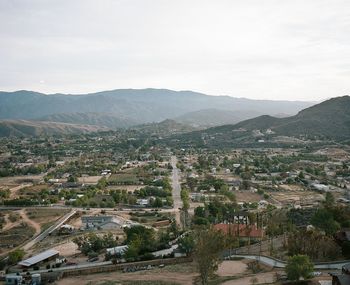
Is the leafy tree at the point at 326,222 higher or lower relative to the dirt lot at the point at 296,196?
higher

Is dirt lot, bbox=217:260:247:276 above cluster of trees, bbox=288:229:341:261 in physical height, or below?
below

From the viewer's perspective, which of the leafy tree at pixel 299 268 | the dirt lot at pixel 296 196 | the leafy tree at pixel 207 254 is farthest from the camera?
the dirt lot at pixel 296 196

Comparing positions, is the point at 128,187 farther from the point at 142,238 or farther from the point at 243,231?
the point at 243,231

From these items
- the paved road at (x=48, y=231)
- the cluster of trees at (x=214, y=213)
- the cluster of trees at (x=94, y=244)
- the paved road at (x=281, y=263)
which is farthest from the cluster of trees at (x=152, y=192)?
the paved road at (x=281, y=263)

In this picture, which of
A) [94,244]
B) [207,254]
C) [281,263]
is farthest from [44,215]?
[207,254]

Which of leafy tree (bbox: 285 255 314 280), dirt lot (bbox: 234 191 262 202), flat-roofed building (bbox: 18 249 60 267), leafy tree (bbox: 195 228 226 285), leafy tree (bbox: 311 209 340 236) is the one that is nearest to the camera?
leafy tree (bbox: 285 255 314 280)

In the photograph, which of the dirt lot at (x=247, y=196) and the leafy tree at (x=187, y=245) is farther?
the dirt lot at (x=247, y=196)

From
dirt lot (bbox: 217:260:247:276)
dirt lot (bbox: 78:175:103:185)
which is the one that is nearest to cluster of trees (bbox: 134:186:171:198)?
dirt lot (bbox: 78:175:103:185)

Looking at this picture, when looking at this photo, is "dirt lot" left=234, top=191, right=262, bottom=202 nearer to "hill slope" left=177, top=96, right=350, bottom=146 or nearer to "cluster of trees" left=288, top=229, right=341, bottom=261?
"cluster of trees" left=288, top=229, right=341, bottom=261

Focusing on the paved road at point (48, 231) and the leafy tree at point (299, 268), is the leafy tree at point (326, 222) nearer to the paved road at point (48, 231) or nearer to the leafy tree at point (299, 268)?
the leafy tree at point (299, 268)

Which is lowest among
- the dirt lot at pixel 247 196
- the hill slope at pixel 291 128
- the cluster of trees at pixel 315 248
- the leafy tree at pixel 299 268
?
the dirt lot at pixel 247 196
